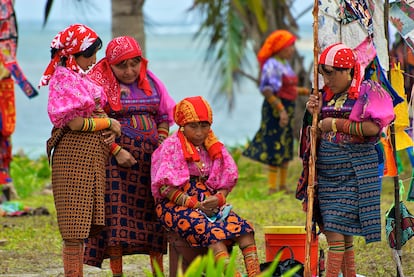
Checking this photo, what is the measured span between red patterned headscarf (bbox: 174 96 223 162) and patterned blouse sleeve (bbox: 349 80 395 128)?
0.90m

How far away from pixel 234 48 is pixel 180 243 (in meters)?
11.6

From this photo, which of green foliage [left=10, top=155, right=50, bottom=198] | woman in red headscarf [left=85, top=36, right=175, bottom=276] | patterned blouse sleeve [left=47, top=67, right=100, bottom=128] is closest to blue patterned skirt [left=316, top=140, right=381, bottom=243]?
woman in red headscarf [left=85, top=36, right=175, bottom=276]

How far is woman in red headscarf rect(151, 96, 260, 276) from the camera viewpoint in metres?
6.38

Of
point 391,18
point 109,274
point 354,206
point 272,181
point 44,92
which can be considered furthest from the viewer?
point 44,92

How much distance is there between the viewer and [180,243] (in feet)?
21.8

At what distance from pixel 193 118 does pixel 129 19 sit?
5.73 meters

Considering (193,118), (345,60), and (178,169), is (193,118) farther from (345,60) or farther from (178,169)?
(345,60)

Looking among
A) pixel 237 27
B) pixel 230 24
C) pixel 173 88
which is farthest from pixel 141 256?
pixel 173 88

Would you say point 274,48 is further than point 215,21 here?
No

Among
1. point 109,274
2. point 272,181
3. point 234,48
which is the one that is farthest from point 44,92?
point 109,274

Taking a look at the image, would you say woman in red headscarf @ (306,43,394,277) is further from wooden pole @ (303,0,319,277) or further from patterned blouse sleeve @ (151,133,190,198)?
patterned blouse sleeve @ (151,133,190,198)

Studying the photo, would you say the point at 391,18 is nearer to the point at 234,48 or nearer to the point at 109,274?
the point at 109,274

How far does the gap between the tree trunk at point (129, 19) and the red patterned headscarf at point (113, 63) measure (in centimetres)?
533

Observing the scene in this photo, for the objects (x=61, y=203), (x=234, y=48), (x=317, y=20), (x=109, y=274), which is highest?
(x=234, y=48)
